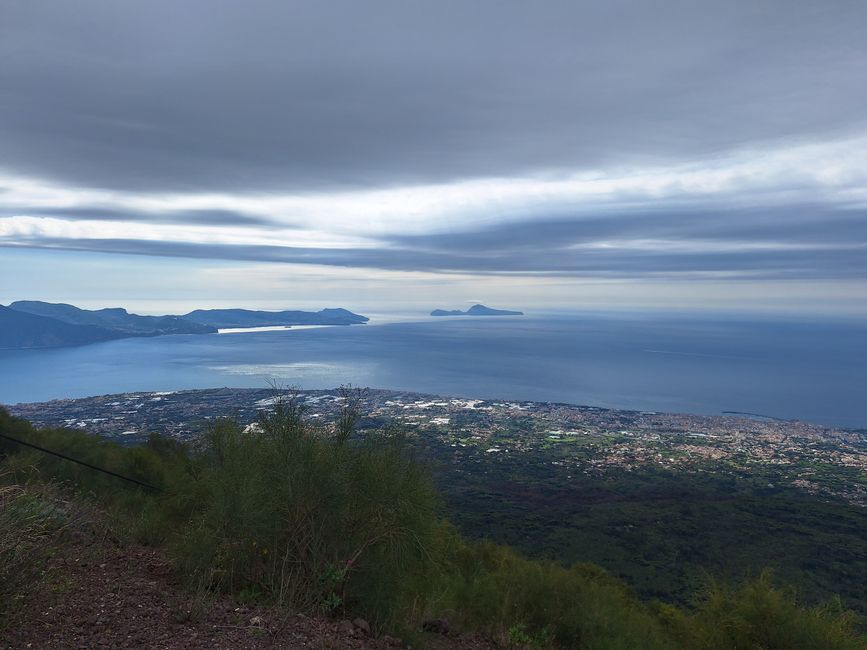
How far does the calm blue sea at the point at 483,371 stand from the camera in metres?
90.6

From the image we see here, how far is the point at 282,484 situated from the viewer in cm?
606

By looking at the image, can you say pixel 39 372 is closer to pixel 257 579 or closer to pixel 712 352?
pixel 257 579

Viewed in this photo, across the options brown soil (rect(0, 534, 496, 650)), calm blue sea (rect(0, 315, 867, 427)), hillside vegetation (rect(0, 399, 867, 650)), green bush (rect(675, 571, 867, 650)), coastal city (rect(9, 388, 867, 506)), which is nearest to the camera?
brown soil (rect(0, 534, 496, 650))

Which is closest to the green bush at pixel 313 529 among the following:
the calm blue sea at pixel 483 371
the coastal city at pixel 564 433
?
the coastal city at pixel 564 433

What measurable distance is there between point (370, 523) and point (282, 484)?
3.99ft

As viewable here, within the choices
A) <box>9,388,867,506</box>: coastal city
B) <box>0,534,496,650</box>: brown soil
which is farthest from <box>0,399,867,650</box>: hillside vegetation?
<box>9,388,867,506</box>: coastal city

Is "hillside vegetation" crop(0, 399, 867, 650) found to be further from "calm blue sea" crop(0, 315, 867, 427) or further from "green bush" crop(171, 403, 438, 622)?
"calm blue sea" crop(0, 315, 867, 427)

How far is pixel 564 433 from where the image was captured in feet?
190

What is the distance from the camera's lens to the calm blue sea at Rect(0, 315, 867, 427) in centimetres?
9056

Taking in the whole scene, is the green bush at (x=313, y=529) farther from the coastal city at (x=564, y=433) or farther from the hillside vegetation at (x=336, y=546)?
the coastal city at (x=564, y=433)

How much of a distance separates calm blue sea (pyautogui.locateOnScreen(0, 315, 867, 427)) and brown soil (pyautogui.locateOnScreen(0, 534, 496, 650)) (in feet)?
238

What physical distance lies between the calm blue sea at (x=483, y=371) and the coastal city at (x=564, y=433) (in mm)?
15538

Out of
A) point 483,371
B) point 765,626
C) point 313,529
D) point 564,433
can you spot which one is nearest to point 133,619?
point 313,529

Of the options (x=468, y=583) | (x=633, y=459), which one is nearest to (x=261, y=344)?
(x=633, y=459)
